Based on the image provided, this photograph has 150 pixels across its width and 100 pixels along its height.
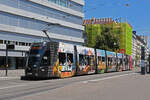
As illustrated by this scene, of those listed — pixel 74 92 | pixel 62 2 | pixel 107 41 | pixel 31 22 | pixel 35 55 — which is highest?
pixel 62 2

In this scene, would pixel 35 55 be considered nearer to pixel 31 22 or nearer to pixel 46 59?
pixel 46 59

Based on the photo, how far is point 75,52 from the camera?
2231 cm

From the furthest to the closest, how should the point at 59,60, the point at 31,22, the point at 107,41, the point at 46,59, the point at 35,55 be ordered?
the point at 107,41 < the point at 31,22 < the point at 59,60 < the point at 46,59 < the point at 35,55

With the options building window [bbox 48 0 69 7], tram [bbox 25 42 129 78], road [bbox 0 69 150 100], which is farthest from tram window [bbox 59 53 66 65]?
building window [bbox 48 0 69 7]

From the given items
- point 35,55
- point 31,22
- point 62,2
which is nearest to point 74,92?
point 35,55

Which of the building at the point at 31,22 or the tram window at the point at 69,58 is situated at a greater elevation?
the building at the point at 31,22

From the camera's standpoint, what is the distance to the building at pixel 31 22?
1511 inches

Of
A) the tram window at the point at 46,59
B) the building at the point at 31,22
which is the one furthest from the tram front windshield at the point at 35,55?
the building at the point at 31,22

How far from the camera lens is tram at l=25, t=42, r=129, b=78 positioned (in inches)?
A: 725

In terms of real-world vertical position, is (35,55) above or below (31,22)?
below

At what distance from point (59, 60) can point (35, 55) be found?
2.21 m

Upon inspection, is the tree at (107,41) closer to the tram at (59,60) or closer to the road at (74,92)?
the tram at (59,60)

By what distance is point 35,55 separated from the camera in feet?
60.7

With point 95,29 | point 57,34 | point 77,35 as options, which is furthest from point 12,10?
point 95,29
